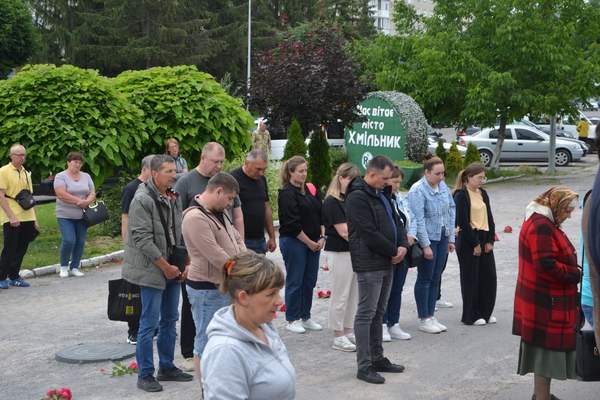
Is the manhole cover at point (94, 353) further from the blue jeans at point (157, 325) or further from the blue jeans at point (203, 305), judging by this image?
the blue jeans at point (203, 305)

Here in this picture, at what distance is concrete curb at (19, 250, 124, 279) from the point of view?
12734mm

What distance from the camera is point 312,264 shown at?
9.66 meters

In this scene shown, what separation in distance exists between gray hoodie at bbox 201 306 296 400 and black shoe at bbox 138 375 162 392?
13.1 ft

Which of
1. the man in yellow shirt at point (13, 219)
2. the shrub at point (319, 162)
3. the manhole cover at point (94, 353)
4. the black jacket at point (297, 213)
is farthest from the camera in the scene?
the shrub at point (319, 162)

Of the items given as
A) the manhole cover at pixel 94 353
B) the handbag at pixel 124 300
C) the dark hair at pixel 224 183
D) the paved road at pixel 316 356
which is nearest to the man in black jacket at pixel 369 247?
the paved road at pixel 316 356

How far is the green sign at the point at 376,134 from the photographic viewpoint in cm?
2311

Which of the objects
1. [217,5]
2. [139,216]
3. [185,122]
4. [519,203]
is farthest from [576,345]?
[217,5]

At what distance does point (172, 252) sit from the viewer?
7629 mm

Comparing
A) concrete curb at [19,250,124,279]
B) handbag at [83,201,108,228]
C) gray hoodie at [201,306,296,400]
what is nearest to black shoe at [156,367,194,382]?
gray hoodie at [201,306,296,400]

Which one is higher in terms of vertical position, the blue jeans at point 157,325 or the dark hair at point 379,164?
the dark hair at point 379,164

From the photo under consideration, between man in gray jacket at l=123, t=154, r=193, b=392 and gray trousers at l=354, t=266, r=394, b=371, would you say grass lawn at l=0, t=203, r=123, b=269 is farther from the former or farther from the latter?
gray trousers at l=354, t=266, r=394, b=371

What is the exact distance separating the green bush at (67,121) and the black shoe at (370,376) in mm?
7844

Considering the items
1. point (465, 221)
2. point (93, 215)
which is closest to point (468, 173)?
point (465, 221)

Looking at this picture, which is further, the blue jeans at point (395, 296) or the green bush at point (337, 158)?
the green bush at point (337, 158)
